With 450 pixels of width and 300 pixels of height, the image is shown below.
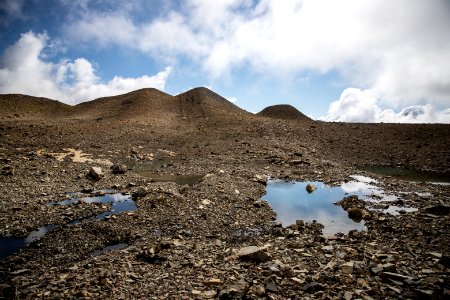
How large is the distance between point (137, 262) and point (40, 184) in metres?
11.2

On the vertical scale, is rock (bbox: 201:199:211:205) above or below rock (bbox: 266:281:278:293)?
above

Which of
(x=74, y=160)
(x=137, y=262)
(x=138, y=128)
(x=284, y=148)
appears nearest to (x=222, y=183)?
(x=137, y=262)

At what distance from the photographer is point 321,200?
1670 centimetres

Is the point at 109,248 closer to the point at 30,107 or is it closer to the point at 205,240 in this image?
the point at 205,240

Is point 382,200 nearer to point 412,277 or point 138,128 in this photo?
point 412,277

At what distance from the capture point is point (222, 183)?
17516 millimetres

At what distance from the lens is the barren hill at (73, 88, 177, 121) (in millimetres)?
47219

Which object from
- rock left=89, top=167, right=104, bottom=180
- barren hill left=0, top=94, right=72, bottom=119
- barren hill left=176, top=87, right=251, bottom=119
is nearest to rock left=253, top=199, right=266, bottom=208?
rock left=89, top=167, right=104, bottom=180

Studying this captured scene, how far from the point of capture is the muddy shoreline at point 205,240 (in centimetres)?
730

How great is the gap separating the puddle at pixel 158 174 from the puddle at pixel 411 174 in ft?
54.9

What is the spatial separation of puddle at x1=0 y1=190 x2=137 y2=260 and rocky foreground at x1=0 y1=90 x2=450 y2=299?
0.86 feet

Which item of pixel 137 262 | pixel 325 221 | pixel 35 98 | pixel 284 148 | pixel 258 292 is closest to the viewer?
pixel 258 292

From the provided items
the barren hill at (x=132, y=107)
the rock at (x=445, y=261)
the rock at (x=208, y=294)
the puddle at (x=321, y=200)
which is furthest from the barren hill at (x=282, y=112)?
the rock at (x=208, y=294)

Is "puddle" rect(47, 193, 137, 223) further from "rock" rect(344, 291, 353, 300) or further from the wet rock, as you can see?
the wet rock
